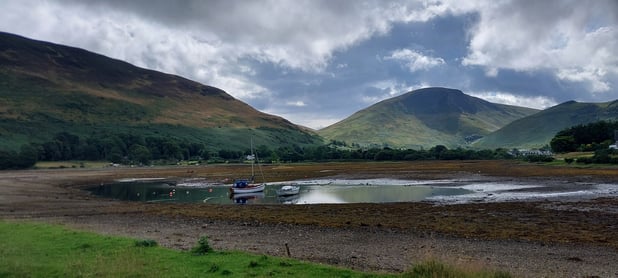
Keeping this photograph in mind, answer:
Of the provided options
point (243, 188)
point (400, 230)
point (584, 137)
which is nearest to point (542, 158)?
point (584, 137)

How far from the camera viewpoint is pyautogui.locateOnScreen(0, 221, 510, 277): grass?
12375 millimetres

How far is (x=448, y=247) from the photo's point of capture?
20531 millimetres

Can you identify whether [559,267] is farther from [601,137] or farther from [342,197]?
[601,137]

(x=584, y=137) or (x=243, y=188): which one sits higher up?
(x=584, y=137)

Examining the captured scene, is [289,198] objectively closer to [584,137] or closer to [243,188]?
[243,188]

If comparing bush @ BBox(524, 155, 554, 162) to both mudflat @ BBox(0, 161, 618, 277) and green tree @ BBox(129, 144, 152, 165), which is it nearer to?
mudflat @ BBox(0, 161, 618, 277)

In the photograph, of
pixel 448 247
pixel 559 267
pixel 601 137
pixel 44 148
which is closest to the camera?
pixel 559 267

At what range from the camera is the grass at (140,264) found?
12375 mm

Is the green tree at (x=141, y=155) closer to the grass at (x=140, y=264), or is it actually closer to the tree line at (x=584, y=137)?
the tree line at (x=584, y=137)

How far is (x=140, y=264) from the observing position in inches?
544

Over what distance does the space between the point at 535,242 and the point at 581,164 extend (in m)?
86.0

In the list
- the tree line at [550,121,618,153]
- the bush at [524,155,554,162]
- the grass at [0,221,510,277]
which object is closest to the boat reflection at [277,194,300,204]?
the grass at [0,221,510,277]

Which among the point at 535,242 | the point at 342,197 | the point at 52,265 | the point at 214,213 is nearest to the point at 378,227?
the point at 535,242

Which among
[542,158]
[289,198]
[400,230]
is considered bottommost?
[289,198]
